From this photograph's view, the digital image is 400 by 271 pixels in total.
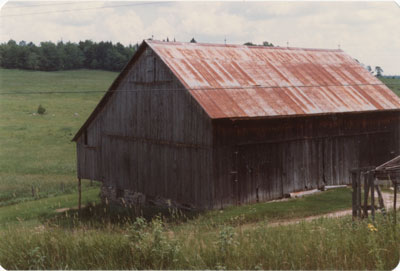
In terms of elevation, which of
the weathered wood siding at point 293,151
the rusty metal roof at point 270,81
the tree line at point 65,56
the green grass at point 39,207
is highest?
the tree line at point 65,56

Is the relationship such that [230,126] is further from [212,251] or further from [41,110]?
[41,110]

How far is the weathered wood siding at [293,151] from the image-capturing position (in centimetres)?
2102

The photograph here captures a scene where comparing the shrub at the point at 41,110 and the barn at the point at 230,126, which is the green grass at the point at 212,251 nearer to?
the barn at the point at 230,126

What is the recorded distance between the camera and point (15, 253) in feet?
32.8

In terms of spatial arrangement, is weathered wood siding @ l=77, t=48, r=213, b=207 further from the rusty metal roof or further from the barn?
the rusty metal roof

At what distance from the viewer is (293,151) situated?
76.5ft

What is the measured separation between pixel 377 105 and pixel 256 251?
19.8 metres

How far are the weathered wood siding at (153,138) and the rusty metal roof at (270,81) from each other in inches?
36.7

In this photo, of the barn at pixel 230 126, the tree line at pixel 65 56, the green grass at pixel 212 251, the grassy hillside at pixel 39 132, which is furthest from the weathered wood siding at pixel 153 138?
the tree line at pixel 65 56

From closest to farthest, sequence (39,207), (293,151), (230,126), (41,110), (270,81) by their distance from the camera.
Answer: (230,126) < (293,151) < (270,81) < (39,207) < (41,110)

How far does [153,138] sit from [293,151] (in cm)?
665

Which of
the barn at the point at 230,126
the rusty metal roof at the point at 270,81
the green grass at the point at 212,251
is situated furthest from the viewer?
the rusty metal roof at the point at 270,81

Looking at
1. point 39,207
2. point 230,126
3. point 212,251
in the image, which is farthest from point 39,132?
point 212,251

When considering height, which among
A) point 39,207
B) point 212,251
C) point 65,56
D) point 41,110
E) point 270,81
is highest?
point 65,56
